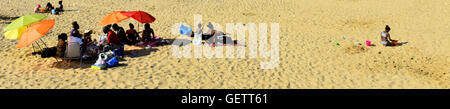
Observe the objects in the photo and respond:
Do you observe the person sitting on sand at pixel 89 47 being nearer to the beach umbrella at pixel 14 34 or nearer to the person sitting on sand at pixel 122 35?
the person sitting on sand at pixel 122 35

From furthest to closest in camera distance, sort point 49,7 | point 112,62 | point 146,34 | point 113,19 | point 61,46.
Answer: point 49,7, point 146,34, point 113,19, point 61,46, point 112,62

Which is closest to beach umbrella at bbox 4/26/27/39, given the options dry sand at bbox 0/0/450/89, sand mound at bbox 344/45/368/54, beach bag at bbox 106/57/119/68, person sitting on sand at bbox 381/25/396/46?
dry sand at bbox 0/0/450/89

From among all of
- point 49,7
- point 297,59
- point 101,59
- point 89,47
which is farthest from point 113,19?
point 49,7

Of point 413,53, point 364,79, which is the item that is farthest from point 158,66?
point 413,53

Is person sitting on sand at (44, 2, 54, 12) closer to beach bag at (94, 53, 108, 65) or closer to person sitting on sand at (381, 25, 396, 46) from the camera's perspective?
beach bag at (94, 53, 108, 65)

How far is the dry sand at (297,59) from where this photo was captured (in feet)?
25.0

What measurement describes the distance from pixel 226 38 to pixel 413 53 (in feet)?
21.1

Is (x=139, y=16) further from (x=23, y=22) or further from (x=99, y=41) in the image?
(x=23, y=22)

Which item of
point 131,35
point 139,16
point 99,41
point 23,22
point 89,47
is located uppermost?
point 139,16

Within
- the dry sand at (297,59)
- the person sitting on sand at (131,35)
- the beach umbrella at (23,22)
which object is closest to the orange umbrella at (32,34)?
the beach umbrella at (23,22)

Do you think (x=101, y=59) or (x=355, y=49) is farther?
(x=355, y=49)

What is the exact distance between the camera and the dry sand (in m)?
7.62

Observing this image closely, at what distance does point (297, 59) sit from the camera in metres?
9.41

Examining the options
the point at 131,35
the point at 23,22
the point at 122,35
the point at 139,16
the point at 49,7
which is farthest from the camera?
the point at 49,7
